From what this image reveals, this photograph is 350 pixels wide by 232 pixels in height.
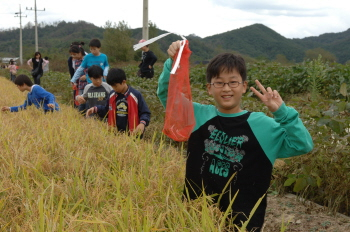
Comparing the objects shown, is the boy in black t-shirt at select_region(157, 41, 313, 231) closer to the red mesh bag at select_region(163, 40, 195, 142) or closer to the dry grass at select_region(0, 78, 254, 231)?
the red mesh bag at select_region(163, 40, 195, 142)

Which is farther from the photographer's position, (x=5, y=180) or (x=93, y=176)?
(x=93, y=176)

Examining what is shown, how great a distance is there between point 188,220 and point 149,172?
0.72m

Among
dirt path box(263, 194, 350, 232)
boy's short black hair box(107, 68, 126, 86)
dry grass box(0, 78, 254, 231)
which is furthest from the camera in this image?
boy's short black hair box(107, 68, 126, 86)

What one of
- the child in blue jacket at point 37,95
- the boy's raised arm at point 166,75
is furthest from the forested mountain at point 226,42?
the boy's raised arm at point 166,75

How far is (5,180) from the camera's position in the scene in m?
2.25

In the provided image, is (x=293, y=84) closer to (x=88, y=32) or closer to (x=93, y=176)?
(x=93, y=176)

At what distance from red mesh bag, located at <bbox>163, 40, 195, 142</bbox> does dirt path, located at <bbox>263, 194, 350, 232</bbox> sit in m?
1.29

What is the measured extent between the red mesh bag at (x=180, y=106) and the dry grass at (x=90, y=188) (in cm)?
31

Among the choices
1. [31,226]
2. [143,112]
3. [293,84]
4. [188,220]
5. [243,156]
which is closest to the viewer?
[31,226]

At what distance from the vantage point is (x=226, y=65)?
77.5 inches

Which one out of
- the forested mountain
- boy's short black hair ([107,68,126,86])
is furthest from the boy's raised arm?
the forested mountain

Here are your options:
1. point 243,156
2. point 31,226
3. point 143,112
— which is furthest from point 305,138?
point 143,112

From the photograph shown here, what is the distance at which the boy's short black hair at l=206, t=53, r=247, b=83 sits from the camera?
1972 mm

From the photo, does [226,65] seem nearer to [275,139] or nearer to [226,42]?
[275,139]
